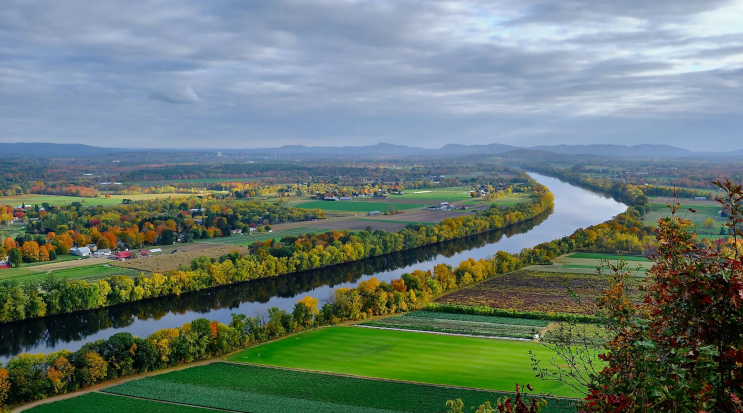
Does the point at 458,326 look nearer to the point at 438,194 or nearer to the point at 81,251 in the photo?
the point at 81,251

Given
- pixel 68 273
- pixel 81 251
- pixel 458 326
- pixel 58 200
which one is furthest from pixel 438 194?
pixel 458 326

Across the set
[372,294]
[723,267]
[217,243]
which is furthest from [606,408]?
[217,243]

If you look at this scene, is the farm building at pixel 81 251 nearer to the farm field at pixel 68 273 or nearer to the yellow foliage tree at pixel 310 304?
the farm field at pixel 68 273

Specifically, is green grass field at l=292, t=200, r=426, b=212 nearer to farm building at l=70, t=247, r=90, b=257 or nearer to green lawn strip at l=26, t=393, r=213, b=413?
farm building at l=70, t=247, r=90, b=257

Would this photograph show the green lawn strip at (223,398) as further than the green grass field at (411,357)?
No

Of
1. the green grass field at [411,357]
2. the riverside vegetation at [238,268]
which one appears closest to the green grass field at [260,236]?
the riverside vegetation at [238,268]

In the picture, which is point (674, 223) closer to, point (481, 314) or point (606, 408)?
point (606, 408)
